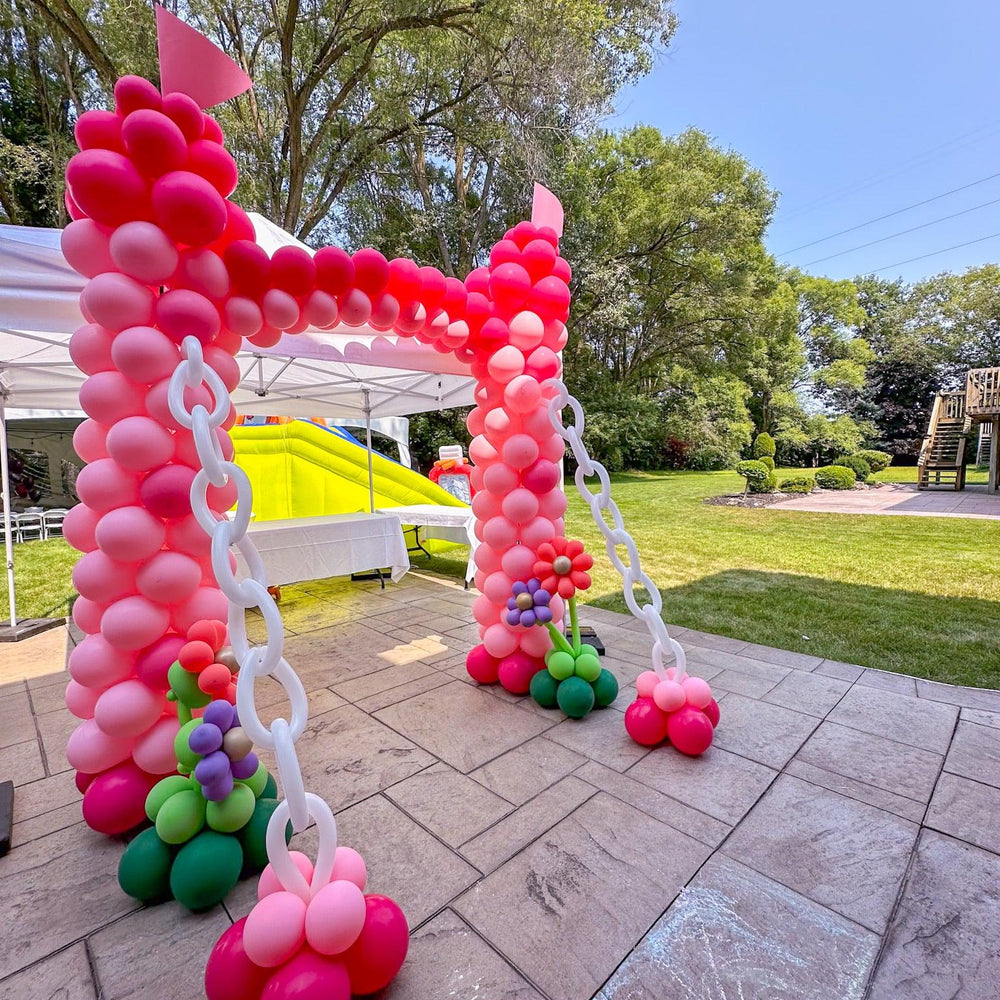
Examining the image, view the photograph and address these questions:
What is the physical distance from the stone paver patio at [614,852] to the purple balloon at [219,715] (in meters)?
0.64

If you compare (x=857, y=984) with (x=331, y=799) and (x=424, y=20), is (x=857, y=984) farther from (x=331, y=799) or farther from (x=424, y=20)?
(x=424, y=20)

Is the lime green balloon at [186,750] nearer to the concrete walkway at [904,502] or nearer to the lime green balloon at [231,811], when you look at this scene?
the lime green balloon at [231,811]

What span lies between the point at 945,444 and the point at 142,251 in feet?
61.1

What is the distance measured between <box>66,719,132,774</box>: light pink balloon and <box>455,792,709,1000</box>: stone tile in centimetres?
139

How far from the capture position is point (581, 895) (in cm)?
179

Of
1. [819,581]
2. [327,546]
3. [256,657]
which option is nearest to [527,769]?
[256,657]

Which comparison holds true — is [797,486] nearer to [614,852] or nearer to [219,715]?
[614,852]

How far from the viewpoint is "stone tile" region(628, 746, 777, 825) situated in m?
2.23

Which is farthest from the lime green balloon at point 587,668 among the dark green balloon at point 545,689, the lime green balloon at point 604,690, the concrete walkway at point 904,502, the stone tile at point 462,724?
the concrete walkway at point 904,502

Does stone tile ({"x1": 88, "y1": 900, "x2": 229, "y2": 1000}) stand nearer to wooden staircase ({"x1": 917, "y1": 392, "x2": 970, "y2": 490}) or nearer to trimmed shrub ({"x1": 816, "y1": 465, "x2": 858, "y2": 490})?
trimmed shrub ({"x1": 816, "y1": 465, "x2": 858, "y2": 490})

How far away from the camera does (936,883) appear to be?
1.82 metres

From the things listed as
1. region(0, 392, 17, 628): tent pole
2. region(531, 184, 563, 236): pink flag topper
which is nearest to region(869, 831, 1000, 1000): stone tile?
Answer: region(531, 184, 563, 236): pink flag topper

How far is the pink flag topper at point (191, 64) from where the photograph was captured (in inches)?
83.6

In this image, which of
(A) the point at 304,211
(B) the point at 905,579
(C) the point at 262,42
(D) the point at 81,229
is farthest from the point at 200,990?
(A) the point at 304,211
